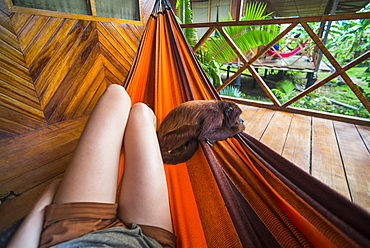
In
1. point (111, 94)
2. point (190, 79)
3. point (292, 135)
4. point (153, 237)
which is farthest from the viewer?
point (292, 135)

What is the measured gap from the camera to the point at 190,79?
1641 millimetres

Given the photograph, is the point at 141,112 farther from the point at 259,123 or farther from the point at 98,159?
the point at 259,123

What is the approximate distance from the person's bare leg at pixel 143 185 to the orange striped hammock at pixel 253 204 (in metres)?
0.10

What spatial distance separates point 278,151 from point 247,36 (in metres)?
1.91

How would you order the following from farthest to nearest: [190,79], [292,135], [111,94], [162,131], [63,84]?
[63,84] < [292,135] < [190,79] < [162,131] < [111,94]

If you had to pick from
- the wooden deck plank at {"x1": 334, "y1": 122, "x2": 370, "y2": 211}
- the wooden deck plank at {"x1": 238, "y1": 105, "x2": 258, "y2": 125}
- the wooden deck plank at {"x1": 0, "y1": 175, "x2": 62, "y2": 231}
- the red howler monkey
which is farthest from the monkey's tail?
the wooden deck plank at {"x1": 238, "y1": 105, "x2": 258, "y2": 125}

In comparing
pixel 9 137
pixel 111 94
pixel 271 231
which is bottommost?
pixel 9 137

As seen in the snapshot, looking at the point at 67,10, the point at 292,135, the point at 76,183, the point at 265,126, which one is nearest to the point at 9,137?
the point at 67,10

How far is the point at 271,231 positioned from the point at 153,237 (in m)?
0.41

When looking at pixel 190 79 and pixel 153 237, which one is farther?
pixel 190 79

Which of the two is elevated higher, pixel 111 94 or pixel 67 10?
pixel 67 10

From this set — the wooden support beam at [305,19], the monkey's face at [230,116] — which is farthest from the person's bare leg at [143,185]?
the wooden support beam at [305,19]

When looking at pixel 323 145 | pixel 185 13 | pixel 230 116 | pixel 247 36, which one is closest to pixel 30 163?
pixel 230 116

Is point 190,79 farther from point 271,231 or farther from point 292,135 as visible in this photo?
point 271,231
